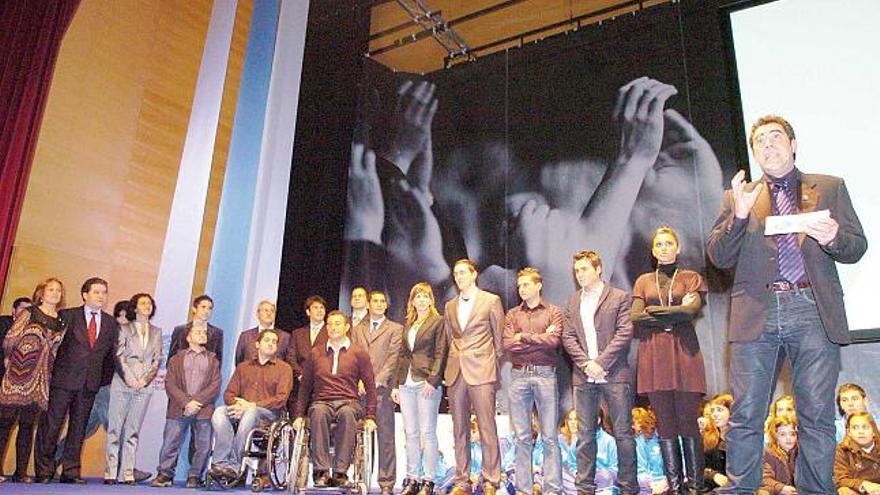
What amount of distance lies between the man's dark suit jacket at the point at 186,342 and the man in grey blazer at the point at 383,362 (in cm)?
102

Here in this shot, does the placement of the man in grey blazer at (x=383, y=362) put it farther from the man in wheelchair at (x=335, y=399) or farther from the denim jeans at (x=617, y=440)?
the denim jeans at (x=617, y=440)

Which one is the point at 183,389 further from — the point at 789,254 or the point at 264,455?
the point at 789,254

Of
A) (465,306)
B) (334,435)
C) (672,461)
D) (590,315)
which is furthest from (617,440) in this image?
(334,435)

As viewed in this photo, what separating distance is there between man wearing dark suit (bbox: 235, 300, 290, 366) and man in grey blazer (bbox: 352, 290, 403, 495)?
20.8 inches

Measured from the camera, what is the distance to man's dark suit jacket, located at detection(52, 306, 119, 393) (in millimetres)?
4641

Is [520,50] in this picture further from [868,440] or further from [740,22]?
[868,440]

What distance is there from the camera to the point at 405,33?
8.23m

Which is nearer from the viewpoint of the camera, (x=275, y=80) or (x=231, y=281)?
(x=231, y=281)

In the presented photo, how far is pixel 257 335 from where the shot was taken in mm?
5160

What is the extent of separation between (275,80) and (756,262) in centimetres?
509

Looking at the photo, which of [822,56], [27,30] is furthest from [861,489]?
[27,30]

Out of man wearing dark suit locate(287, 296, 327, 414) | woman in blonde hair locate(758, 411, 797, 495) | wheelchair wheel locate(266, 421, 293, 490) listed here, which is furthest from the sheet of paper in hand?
man wearing dark suit locate(287, 296, 327, 414)

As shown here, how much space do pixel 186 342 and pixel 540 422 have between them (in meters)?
2.72

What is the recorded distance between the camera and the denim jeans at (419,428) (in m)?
4.18
